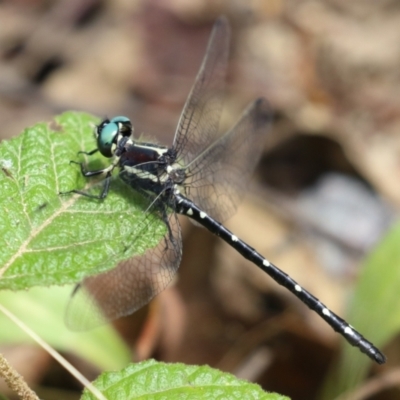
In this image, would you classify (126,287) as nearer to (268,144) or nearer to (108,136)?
(108,136)

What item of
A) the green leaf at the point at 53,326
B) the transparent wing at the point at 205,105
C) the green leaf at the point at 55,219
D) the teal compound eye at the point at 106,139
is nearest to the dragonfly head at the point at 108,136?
the teal compound eye at the point at 106,139

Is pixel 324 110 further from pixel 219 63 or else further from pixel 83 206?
A: pixel 83 206

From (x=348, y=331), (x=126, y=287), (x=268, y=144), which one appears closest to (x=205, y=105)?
(x=126, y=287)

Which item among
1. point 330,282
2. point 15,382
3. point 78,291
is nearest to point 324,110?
point 330,282

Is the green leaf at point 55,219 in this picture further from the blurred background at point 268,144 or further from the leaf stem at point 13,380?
the blurred background at point 268,144

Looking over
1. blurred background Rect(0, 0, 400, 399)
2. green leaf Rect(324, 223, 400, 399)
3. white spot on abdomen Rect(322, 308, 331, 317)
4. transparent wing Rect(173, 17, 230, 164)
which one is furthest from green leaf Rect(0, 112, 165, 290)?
green leaf Rect(324, 223, 400, 399)
